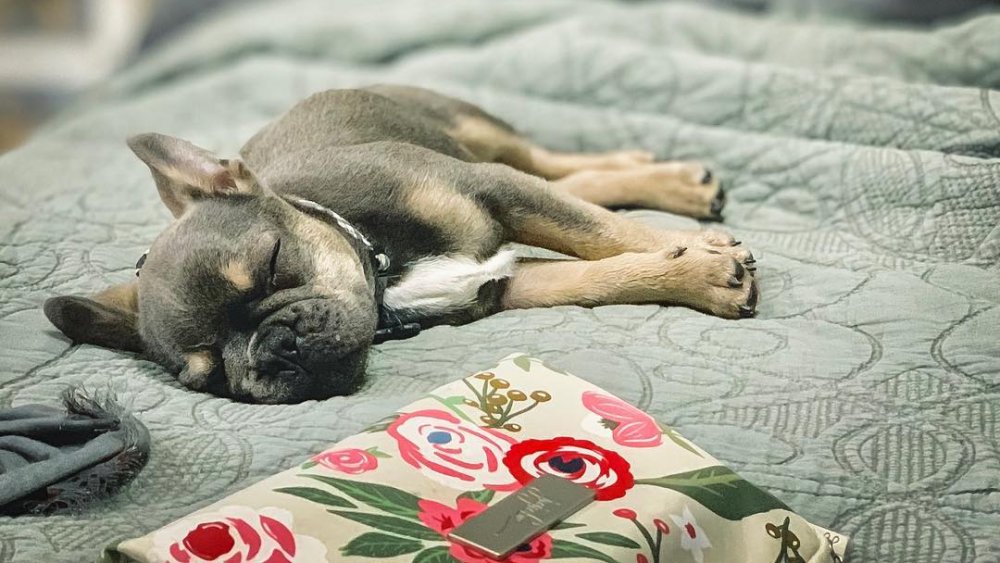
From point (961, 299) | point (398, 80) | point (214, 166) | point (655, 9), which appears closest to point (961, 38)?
point (655, 9)

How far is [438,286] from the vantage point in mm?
1616

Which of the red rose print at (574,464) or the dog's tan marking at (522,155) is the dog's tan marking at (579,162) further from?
the red rose print at (574,464)

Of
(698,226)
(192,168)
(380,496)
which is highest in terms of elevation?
(192,168)

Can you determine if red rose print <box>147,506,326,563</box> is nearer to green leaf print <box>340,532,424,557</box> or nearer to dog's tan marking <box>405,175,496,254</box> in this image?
green leaf print <box>340,532,424,557</box>

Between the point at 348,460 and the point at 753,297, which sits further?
the point at 753,297

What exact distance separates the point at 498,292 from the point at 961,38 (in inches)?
51.4

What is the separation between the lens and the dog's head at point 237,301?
1.41 meters

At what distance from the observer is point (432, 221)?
1618mm

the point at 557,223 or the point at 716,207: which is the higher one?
the point at 557,223

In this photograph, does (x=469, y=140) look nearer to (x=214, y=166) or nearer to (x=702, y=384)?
(x=214, y=166)

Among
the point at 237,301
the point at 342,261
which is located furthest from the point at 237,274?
the point at 342,261

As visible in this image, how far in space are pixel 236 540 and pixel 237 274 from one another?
1.53 feet

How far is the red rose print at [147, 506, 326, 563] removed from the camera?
1007 mm

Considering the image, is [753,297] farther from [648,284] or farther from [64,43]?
[64,43]
